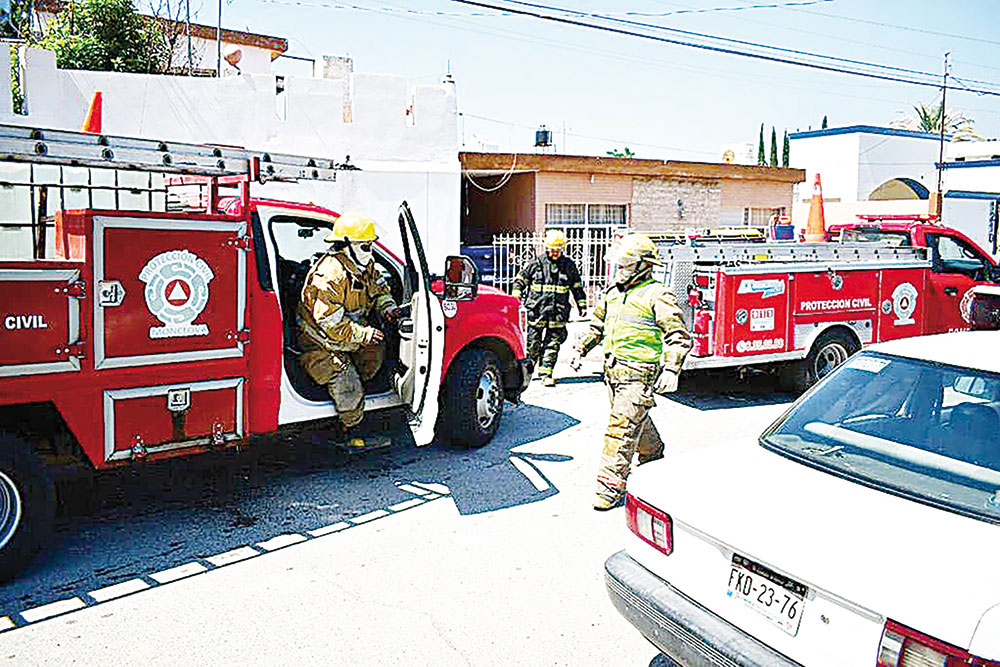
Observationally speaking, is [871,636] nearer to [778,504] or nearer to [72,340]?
[778,504]

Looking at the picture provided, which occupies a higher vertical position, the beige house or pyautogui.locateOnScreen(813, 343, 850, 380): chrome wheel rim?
the beige house

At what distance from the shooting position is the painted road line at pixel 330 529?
18.5 ft

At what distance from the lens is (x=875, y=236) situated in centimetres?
1159

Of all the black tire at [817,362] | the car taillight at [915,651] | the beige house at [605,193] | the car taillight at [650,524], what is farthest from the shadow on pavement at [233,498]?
the beige house at [605,193]

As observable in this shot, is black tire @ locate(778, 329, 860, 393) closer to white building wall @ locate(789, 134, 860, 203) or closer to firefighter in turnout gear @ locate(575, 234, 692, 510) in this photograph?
firefighter in turnout gear @ locate(575, 234, 692, 510)

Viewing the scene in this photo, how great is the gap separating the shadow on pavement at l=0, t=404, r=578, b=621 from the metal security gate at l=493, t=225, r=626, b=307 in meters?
8.94

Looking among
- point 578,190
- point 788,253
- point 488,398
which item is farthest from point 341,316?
point 578,190

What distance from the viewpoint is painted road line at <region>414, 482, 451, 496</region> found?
646cm

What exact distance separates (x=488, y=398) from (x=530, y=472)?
0.85 metres

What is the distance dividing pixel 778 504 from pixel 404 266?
410 centimetres

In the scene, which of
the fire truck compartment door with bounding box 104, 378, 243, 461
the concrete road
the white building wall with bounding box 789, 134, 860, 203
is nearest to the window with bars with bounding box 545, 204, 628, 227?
the concrete road

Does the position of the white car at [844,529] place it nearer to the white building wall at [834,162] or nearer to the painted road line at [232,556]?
the painted road line at [232,556]

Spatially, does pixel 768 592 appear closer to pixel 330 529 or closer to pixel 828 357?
pixel 330 529

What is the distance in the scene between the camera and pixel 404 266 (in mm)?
6758
